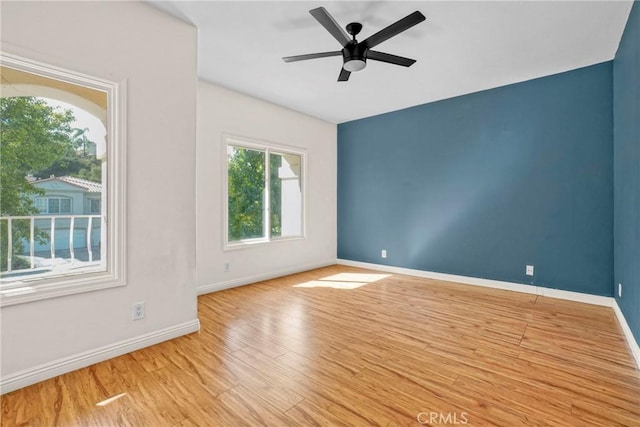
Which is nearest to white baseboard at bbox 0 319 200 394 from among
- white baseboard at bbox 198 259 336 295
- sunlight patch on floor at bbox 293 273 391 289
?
white baseboard at bbox 198 259 336 295

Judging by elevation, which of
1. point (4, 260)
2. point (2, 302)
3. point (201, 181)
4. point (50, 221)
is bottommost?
point (2, 302)

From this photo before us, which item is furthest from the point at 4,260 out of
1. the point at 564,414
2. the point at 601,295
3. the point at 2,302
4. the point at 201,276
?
the point at 601,295

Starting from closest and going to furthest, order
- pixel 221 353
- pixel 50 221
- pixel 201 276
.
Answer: pixel 50 221 < pixel 221 353 < pixel 201 276

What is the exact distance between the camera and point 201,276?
3754 mm

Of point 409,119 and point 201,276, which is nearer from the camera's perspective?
point 201,276

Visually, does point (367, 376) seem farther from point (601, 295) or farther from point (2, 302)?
point (601, 295)

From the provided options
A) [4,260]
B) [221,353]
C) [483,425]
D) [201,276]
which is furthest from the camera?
[201,276]

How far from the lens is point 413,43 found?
2875mm

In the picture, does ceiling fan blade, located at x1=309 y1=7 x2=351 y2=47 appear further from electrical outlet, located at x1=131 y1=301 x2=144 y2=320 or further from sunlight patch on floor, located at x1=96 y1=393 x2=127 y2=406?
sunlight patch on floor, located at x1=96 y1=393 x2=127 y2=406

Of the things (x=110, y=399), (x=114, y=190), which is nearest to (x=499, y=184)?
(x=114, y=190)

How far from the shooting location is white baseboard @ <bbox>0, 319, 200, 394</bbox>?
1796 millimetres

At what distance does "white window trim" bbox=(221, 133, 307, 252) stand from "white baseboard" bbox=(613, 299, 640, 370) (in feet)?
12.9

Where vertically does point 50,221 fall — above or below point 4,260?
above

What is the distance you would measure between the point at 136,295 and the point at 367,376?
1.82 metres
